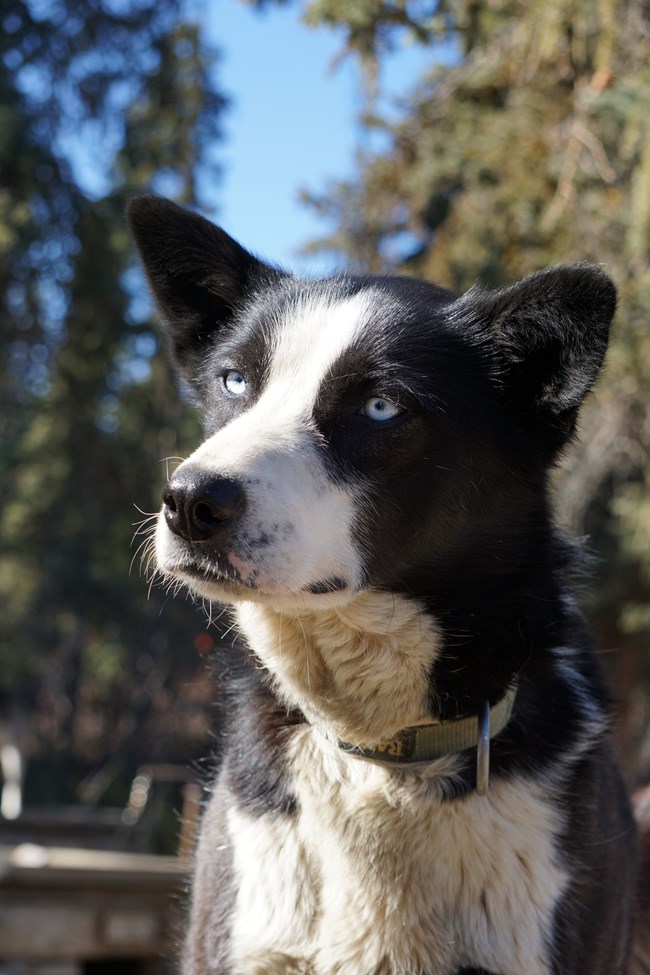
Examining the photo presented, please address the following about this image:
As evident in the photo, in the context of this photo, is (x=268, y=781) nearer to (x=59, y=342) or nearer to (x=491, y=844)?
(x=491, y=844)

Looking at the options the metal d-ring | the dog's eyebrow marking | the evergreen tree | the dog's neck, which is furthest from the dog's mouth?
the evergreen tree

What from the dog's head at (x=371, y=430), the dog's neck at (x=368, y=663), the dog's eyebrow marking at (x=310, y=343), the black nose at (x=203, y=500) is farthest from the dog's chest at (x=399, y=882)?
the dog's eyebrow marking at (x=310, y=343)

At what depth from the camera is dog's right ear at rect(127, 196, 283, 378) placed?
8.28ft

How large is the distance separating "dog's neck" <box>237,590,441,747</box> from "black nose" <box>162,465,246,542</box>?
37cm

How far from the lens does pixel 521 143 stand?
6227 millimetres

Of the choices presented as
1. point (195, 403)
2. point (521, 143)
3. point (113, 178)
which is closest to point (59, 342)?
point (113, 178)

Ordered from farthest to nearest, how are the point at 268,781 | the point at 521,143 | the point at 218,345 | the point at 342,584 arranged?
the point at 521,143 → the point at 218,345 → the point at 268,781 → the point at 342,584

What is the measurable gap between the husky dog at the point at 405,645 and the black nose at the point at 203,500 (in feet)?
0.05

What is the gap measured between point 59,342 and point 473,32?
8.09m

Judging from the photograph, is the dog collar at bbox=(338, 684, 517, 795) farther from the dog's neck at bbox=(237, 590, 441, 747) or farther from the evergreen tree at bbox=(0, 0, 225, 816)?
the evergreen tree at bbox=(0, 0, 225, 816)

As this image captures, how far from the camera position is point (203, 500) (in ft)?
6.29

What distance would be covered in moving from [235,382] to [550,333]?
688 millimetres

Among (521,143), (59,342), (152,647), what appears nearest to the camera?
(521,143)

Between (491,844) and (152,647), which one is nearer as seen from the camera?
(491,844)
